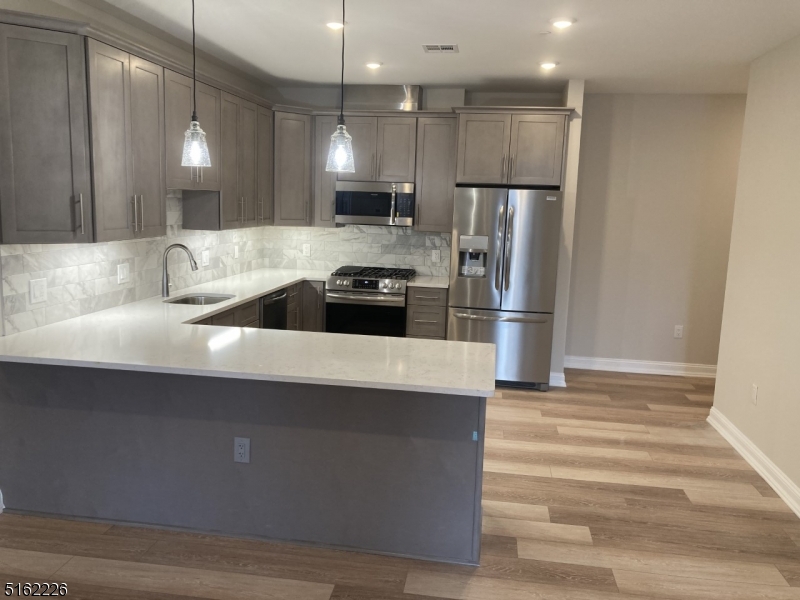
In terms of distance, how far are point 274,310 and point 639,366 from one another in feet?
11.4

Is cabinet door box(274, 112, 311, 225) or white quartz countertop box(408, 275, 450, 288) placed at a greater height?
cabinet door box(274, 112, 311, 225)

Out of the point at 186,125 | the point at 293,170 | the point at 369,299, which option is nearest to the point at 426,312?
the point at 369,299

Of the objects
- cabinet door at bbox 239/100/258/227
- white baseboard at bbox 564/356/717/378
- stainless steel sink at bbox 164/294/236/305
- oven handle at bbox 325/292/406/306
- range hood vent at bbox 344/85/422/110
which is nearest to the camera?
stainless steel sink at bbox 164/294/236/305

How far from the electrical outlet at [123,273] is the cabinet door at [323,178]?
2.00m

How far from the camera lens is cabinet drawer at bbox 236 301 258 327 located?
4.01 metres

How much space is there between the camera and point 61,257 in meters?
3.20

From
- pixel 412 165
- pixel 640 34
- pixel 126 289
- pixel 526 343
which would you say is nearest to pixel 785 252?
pixel 640 34

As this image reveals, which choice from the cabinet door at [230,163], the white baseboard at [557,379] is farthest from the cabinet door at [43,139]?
the white baseboard at [557,379]

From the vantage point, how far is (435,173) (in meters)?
5.26

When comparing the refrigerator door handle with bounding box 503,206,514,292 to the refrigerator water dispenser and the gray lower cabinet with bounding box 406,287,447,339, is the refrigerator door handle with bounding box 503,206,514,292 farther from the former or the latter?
the gray lower cabinet with bounding box 406,287,447,339

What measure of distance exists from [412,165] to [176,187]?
221cm

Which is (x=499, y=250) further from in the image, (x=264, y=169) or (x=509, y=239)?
(x=264, y=169)

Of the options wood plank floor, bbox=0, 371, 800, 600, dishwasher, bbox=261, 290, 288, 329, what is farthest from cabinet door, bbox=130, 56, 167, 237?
wood plank floor, bbox=0, 371, 800, 600

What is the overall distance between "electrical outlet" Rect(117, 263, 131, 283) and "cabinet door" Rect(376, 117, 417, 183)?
7.74 ft
